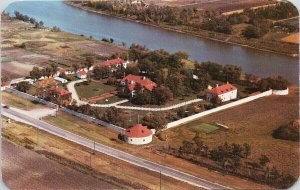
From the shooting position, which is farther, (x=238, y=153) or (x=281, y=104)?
(x=281, y=104)

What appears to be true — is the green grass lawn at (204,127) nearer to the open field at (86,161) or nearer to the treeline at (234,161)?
the treeline at (234,161)

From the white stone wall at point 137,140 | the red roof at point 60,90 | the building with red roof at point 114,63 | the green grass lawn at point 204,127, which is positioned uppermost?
the building with red roof at point 114,63

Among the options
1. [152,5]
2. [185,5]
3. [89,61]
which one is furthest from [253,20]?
[89,61]

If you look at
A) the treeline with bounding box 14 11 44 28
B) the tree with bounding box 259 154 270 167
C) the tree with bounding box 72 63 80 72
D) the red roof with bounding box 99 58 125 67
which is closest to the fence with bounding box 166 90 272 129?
the tree with bounding box 259 154 270 167

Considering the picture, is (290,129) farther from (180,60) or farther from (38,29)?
(38,29)

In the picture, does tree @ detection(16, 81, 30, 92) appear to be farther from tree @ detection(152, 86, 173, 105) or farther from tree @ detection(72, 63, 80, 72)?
tree @ detection(152, 86, 173, 105)

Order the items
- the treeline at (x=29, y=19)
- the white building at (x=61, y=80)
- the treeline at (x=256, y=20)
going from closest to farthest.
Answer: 1. the treeline at (x=256, y=20)
2. the white building at (x=61, y=80)
3. the treeline at (x=29, y=19)

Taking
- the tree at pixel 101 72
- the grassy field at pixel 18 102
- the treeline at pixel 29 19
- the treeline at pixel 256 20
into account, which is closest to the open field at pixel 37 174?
the grassy field at pixel 18 102
